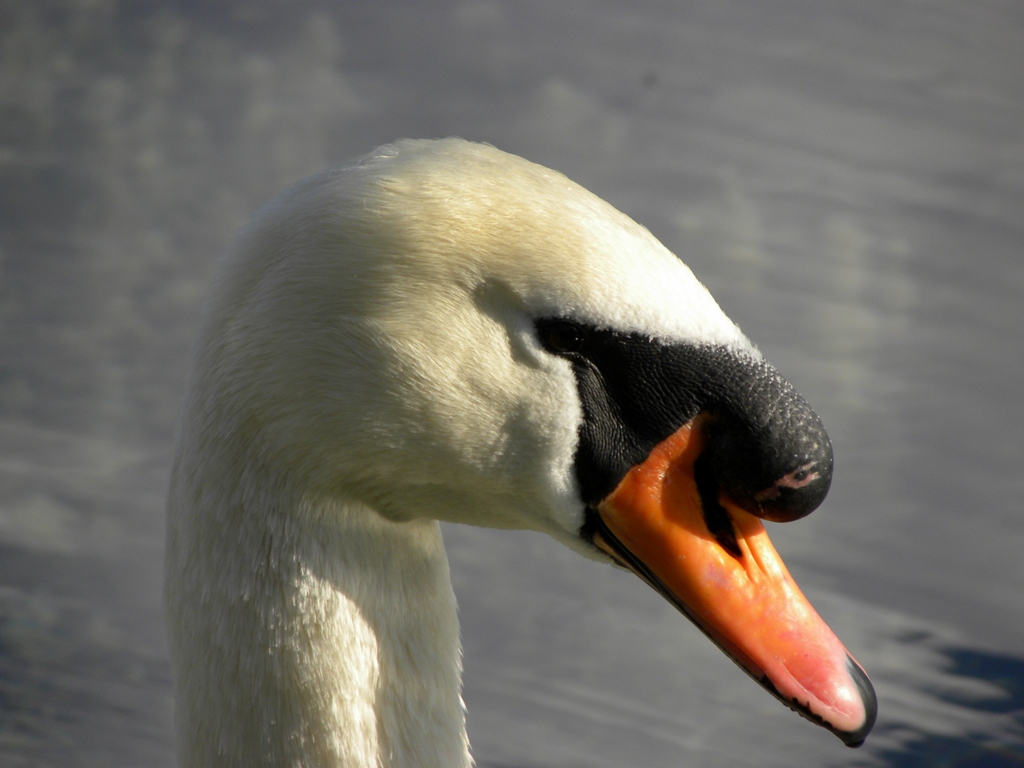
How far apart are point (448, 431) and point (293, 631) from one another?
1.13 feet

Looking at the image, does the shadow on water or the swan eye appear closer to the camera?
the swan eye

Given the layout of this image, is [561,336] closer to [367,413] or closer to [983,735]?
[367,413]

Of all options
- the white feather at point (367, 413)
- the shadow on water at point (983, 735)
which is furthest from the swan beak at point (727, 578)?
the shadow on water at point (983, 735)

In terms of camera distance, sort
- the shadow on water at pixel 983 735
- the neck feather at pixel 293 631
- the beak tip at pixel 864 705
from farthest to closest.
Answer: the shadow on water at pixel 983 735, the neck feather at pixel 293 631, the beak tip at pixel 864 705

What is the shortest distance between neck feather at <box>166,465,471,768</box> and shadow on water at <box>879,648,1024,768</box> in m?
2.32

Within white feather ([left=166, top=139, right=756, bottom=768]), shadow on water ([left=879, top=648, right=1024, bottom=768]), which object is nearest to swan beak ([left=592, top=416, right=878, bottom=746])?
white feather ([left=166, top=139, right=756, bottom=768])

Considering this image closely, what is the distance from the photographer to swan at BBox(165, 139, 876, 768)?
162cm

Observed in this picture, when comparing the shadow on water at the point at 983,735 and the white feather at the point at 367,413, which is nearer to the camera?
the white feather at the point at 367,413

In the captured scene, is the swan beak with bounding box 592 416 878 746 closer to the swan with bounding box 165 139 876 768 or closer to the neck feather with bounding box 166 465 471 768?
the swan with bounding box 165 139 876 768

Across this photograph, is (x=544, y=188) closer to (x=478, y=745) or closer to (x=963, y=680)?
(x=478, y=745)

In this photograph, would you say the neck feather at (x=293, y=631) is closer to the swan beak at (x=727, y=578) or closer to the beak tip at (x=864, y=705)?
the swan beak at (x=727, y=578)

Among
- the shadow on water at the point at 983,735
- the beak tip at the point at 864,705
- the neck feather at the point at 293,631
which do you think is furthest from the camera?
the shadow on water at the point at 983,735

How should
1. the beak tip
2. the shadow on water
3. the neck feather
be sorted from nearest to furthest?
the beak tip < the neck feather < the shadow on water

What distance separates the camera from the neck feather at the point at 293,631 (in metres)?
1.71
